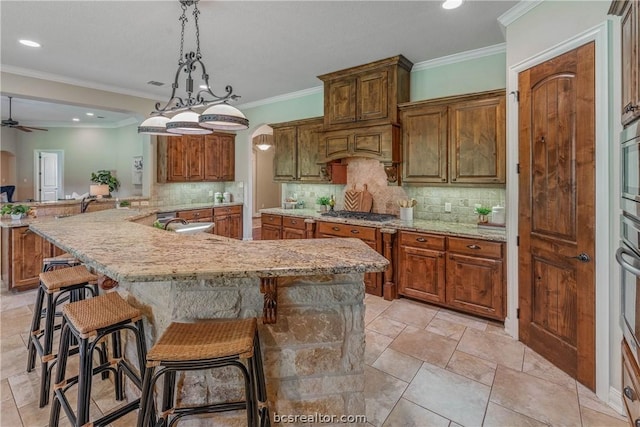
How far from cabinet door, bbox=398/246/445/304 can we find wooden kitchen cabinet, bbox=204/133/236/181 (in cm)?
426

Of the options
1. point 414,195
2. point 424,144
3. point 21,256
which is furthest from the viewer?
point 414,195

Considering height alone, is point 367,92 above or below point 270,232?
above

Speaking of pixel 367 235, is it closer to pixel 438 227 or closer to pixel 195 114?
pixel 438 227

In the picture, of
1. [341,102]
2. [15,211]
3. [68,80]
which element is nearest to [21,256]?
[15,211]

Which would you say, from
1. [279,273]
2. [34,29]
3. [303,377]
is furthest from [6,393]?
[34,29]

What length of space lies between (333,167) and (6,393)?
12.9ft

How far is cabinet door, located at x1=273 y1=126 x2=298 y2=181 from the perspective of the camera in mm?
5105

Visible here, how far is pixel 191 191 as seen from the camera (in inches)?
255

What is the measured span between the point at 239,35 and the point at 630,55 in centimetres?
310

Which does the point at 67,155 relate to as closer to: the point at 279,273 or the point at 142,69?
the point at 142,69

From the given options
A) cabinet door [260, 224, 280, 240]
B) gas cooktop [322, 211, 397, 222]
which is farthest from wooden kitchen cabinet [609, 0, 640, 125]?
cabinet door [260, 224, 280, 240]

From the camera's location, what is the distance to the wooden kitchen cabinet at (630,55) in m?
1.56

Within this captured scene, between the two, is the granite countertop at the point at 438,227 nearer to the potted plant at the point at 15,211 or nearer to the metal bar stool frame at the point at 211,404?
the metal bar stool frame at the point at 211,404

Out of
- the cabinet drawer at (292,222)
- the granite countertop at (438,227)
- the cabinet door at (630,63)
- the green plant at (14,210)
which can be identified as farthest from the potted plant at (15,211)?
the cabinet door at (630,63)
